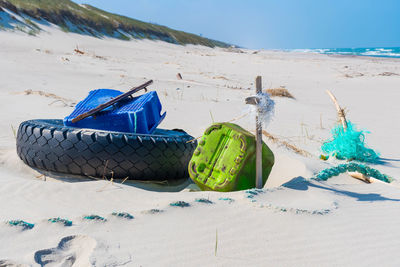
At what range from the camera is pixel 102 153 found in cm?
255

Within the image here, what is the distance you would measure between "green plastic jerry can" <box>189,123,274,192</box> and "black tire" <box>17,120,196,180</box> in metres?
0.36

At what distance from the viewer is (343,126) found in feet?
12.8

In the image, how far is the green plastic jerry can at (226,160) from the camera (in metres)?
2.30

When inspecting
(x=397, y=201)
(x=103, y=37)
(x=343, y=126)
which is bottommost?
(x=397, y=201)

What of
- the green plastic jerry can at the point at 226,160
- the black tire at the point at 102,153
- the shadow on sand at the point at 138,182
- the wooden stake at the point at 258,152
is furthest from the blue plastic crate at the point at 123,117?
the wooden stake at the point at 258,152

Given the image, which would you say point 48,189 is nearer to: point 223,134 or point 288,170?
point 223,134

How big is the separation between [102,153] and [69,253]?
44.1 inches

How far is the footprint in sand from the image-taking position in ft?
4.73

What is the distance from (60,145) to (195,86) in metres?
5.22

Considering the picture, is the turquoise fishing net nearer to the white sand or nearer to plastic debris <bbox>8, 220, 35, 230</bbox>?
the white sand

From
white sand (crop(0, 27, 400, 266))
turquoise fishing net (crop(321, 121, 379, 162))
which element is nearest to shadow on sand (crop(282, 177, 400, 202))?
white sand (crop(0, 27, 400, 266))

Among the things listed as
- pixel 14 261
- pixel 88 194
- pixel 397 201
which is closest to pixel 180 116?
pixel 88 194

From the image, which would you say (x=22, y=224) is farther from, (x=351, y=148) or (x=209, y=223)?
(x=351, y=148)

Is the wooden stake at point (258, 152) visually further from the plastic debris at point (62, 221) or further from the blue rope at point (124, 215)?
the plastic debris at point (62, 221)
